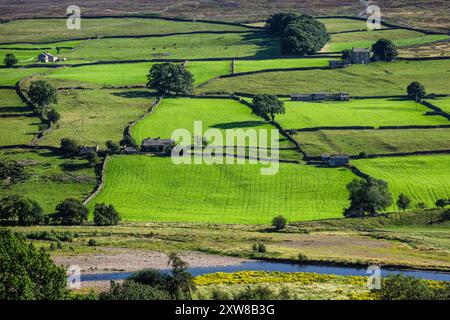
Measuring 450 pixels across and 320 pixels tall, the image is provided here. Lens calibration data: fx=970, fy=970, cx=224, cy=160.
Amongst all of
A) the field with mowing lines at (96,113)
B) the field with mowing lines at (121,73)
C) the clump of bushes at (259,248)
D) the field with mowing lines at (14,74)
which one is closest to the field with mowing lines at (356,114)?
the field with mowing lines at (96,113)

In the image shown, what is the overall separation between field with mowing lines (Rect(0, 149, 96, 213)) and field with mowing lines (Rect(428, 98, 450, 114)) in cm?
5906

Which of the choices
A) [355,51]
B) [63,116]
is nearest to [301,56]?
[355,51]

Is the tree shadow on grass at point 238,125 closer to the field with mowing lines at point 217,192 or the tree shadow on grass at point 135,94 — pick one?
the field with mowing lines at point 217,192

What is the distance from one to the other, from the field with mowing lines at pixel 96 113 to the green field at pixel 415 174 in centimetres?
3583

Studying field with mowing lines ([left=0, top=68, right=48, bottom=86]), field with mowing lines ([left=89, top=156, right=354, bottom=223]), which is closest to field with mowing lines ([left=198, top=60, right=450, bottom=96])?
field with mowing lines ([left=0, top=68, right=48, bottom=86])

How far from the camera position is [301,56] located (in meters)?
197

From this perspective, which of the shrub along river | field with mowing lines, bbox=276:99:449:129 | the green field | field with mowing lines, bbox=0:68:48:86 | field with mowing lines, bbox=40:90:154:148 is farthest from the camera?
field with mowing lines, bbox=0:68:48:86

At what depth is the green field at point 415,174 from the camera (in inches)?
4397

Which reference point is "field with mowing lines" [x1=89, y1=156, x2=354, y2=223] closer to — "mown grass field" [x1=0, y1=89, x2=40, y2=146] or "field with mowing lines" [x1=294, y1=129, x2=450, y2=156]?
"field with mowing lines" [x1=294, y1=129, x2=450, y2=156]

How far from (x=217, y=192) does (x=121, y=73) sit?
249 ft

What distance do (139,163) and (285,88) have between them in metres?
51.8

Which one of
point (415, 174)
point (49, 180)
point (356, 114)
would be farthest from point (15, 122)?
point (415, 174)

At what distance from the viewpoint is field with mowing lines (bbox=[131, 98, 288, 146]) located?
139250mm
